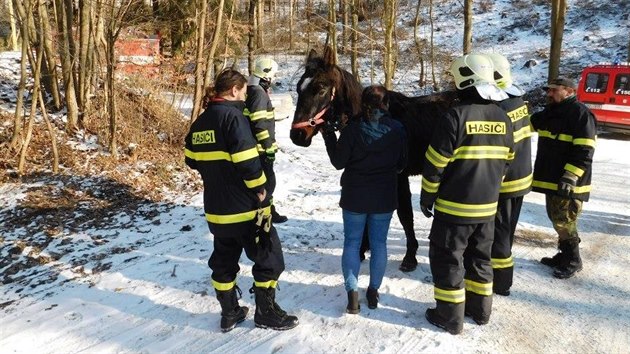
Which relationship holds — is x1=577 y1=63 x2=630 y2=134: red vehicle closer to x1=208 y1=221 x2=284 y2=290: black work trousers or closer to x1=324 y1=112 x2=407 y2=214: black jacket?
x1=324 y1=112 x2=407 y2=214: black jacket

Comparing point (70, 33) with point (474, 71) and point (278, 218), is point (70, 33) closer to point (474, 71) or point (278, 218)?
point (278, 218)

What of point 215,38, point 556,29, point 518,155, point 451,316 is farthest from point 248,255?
point 556,29

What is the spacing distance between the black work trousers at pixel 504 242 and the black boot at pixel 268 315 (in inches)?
A: 71.8

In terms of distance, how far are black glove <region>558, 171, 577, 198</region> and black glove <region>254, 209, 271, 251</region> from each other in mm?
2797

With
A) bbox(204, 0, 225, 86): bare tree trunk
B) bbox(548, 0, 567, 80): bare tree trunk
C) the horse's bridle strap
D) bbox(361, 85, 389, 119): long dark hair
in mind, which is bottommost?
the horse's bridle strap

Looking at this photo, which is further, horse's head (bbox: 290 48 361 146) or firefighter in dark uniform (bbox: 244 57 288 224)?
firefighter in dark uniform (bbox: 244 57 288 224)

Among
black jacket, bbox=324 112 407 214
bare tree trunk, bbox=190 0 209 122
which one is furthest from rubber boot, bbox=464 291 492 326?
bare tree trunk, bbox=190 0 209 122

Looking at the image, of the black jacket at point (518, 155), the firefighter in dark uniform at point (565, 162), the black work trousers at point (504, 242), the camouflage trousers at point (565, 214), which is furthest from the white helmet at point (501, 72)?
the camouflage trousers at point (565, 214)

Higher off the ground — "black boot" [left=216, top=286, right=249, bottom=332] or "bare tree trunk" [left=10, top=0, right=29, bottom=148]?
"bare tree trunk" [left=10, top=0, right=29, bottom=148]

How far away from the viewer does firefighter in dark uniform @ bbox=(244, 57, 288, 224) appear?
15.6 ft

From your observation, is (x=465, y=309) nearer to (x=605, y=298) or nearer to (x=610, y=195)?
(x=605, y=298)

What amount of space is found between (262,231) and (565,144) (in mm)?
3068

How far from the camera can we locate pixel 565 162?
421 centimetres

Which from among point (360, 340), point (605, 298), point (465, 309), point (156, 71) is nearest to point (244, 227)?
point (360, 340)
